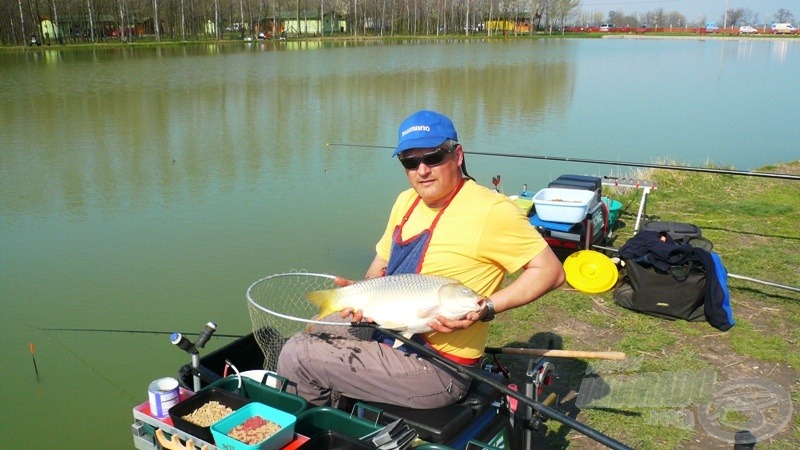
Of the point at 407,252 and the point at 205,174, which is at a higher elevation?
the point at 407,252

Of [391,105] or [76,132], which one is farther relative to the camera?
[391,105]

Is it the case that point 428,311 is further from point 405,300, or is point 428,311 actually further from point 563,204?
point 563,204

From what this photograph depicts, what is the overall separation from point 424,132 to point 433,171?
0.13m

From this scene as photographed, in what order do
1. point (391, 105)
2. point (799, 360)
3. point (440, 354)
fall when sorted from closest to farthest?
1. point (440, 354)
2. point (799, 360)
3. point (391, 105)

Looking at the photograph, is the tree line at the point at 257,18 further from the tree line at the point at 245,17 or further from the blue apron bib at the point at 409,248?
the blue apron bib at the point at 409,248

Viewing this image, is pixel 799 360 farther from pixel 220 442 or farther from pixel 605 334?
pixel 220 442

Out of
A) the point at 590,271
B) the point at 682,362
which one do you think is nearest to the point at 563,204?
the point at 590,271

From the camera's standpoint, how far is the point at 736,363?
3.29 m

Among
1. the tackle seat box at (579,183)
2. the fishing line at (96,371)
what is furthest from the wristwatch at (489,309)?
the tackle seat box at (579,183)

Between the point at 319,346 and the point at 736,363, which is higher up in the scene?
the point at 319,346

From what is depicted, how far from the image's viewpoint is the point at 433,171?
6.99 ft

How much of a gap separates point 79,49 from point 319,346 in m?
35.6

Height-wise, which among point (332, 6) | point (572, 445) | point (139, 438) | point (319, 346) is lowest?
point (572, 445)

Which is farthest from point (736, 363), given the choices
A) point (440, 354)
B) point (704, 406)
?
point (440, 354)
